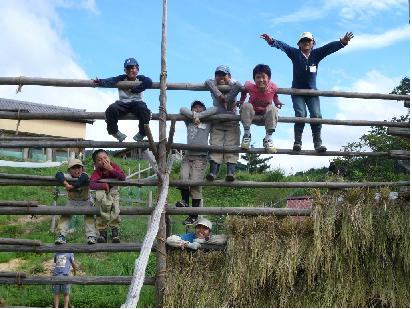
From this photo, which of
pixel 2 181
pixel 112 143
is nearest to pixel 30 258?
pixel 2 181

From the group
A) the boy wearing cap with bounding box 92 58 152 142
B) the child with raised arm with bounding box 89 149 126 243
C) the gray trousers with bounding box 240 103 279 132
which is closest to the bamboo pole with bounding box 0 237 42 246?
the child with raised arm with bounding box 89 149 126 243

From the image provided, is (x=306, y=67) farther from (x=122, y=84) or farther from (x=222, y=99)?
(x=122, y=84)

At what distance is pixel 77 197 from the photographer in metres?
4.98

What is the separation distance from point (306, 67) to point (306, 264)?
2.39 m

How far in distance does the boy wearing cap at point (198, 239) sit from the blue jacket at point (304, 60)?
2.13 m

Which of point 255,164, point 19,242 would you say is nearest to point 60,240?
point 19,242

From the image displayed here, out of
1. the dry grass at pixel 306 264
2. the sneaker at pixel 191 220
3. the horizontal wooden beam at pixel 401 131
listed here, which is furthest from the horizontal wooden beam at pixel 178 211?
the horizontal wooden beam at pixel 401 131

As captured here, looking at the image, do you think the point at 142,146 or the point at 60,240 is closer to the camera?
the point at 60,240

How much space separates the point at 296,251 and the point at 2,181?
Answer: 3282mm

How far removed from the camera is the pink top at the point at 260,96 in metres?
5.12

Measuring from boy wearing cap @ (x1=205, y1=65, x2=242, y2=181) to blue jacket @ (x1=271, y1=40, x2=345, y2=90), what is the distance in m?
0.85

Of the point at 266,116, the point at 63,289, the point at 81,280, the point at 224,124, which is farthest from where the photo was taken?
the point at 63,289

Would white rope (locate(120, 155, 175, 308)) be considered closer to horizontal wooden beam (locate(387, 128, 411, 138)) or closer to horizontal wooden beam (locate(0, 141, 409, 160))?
horizontal wooden beam (locate(0, 141, 409, 160))

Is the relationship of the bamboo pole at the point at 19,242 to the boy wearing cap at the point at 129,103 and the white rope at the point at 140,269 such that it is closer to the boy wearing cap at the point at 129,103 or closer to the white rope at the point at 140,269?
the boy wearing cap at the point at 129,103
